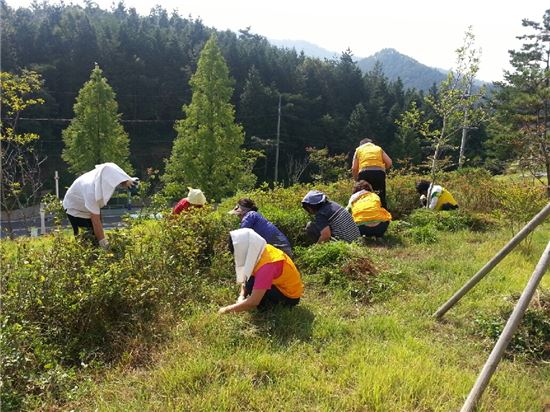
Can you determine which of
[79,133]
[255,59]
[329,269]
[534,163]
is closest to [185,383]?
[329,269]

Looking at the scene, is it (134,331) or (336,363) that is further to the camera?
(134,331)

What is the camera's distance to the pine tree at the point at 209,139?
2128 centimetres

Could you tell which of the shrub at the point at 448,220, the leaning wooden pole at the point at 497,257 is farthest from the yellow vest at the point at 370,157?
the leaning wooden pole at the point at 497,257

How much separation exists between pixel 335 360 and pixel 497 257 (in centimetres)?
145

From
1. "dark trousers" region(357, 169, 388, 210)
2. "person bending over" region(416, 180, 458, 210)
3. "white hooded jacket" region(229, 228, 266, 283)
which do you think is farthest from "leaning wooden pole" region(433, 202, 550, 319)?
"person bending over" region(416, 180, 458, 210)

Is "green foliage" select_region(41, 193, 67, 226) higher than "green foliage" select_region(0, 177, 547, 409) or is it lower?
higher

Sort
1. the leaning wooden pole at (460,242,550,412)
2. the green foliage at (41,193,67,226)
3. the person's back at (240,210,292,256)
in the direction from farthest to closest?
the green foliage at (41,193,67,226)
the person's back at (240,210,292,256)
the leaning wooden pole at (460,242,550,412)

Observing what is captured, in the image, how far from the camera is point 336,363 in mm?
2832

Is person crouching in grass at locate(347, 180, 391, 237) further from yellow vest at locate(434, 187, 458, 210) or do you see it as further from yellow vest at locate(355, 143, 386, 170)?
yellow vest at locate(434, 187, 458, 210)

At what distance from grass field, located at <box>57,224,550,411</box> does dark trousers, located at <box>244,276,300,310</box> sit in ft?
0.31

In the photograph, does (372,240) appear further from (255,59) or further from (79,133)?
(255,59)

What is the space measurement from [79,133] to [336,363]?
24449mm

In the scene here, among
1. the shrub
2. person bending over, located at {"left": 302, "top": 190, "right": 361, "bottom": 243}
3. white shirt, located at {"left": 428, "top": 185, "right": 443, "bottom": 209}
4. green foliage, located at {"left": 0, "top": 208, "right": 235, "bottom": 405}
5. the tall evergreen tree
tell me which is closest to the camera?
green foliage, located at {"left": 0, "top": 208, "right": 235, "bottom": 405}

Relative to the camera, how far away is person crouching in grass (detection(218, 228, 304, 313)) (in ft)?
11.1
